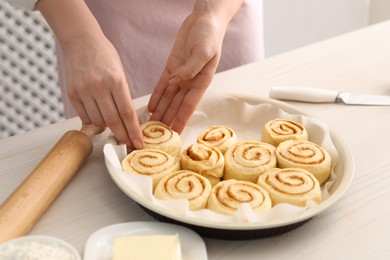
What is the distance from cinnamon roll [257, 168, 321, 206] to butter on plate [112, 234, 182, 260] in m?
0.20

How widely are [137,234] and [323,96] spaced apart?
567mm

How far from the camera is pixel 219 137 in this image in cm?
118

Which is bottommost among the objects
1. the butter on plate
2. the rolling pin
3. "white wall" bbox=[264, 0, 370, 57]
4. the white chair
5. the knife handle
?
the white chair

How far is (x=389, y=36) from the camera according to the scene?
5.44 ft

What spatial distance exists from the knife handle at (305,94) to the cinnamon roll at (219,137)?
197mm

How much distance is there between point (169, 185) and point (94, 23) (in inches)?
14.0

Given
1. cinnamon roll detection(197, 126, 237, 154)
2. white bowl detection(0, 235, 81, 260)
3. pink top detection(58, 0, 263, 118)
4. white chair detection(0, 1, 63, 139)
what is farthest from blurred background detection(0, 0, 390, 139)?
white bowl detection(0, 235, 81, 260)

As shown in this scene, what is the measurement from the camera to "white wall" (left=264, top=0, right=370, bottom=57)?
303 centimetres

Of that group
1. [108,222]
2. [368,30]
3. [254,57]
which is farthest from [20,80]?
[108,222]

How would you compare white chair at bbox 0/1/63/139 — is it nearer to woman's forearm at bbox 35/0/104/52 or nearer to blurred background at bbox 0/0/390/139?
blurred background at bbox 0/0/390/139

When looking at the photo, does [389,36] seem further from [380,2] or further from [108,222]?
[380,2]

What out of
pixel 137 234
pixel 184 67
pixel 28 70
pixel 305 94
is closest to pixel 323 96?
Answer: pixel 305 94

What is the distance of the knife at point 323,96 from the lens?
135 cm

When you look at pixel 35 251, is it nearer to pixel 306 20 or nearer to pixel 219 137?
pixel 219 137
